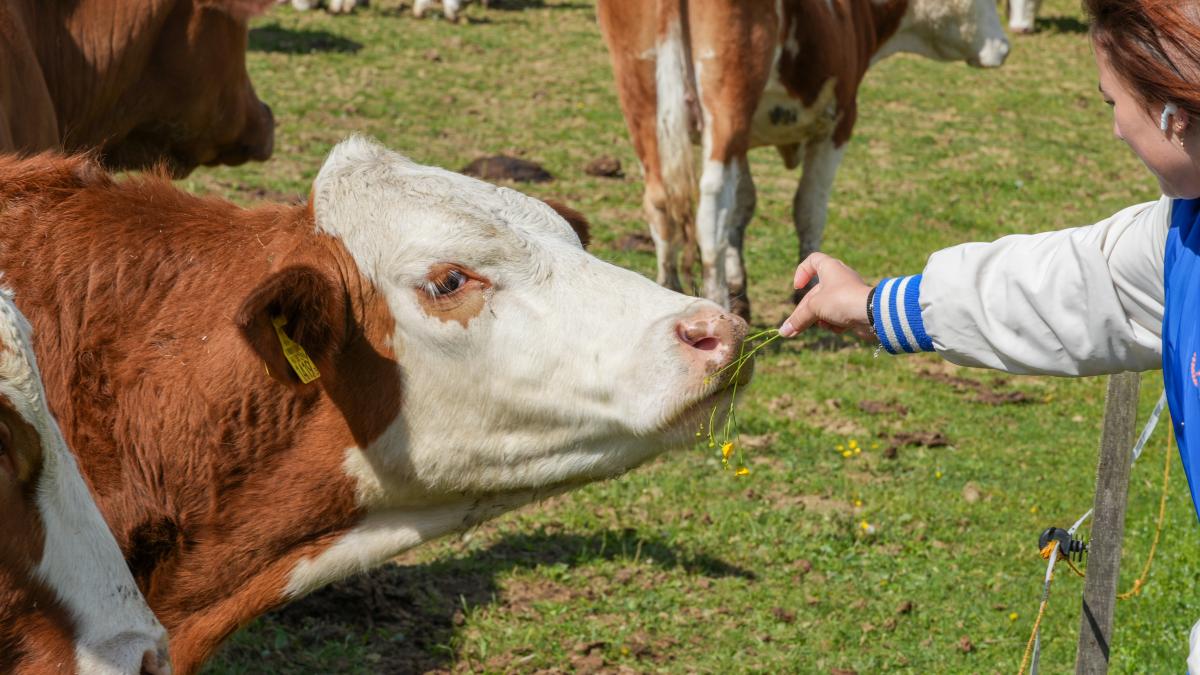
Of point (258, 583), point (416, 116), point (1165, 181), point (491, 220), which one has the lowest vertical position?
point (416, 116)

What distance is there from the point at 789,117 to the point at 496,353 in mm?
5813

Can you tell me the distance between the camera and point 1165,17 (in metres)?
2.13

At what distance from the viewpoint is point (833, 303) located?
9.49 feet

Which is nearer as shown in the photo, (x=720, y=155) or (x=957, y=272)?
(x=957, y=272)

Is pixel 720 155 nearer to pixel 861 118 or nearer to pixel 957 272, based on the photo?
pixel 957 272

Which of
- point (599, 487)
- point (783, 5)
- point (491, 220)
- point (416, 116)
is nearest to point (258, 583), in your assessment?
point (491, 220)

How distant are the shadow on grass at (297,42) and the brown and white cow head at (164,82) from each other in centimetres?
801

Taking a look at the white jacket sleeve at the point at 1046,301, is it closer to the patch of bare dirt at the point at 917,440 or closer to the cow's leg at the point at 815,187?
the patch of bare dirt at the point at 917,440

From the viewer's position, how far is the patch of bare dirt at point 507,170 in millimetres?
10477

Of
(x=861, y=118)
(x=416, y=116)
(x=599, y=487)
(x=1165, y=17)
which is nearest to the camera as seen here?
(x=1165, y=17)

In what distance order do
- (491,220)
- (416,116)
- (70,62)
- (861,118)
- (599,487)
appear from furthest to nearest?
(861,118) < (416,116) < (599,487) < (70,62) < (491,220)

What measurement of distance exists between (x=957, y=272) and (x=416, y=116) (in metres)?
9.94

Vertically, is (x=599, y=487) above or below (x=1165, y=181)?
below

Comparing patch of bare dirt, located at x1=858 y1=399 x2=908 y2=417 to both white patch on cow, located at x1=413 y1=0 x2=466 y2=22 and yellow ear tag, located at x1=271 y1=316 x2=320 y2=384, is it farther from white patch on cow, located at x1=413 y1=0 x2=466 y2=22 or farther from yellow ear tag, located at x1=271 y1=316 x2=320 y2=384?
white patch on cow, located at x1=413 y1=0 x2=466 y2=22
